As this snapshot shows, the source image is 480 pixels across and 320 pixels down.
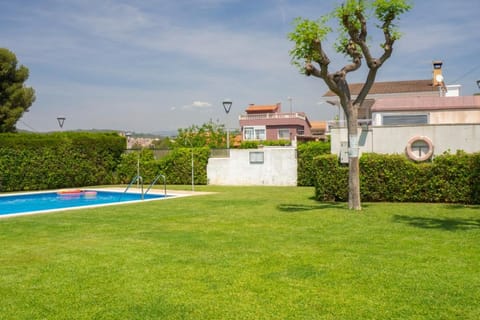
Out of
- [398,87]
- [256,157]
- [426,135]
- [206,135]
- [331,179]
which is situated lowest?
[331,179]

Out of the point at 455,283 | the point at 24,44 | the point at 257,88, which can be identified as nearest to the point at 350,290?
the point at 455,283

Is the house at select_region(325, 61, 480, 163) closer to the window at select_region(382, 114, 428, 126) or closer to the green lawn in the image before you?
the window at select_region(382, 114, 428, 126)

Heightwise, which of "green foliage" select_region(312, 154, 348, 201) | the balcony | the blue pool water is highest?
the balcony

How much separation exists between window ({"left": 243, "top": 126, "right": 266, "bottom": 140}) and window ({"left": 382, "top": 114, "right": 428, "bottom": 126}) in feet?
114

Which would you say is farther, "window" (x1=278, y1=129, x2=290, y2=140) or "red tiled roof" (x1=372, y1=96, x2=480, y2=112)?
"window" (x1=278, y1=129, x2=290, y2=140)

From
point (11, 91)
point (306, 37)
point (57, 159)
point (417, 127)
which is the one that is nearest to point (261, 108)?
point (11, 91)

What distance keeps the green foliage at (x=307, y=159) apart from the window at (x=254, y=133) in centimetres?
3092

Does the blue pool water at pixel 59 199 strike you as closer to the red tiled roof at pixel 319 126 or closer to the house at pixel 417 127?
the house at pixel 417 127

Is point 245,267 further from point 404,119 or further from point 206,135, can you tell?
point 206,135

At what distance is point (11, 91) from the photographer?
100.0ft

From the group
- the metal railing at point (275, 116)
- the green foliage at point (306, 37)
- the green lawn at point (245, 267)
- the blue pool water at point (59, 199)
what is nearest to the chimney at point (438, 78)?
the metal railing at point (275, 116)

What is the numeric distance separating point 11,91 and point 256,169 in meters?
18.4

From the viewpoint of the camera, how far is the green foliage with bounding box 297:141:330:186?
73.0 feet

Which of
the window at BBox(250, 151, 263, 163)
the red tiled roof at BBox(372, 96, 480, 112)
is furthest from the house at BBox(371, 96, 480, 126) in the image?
the window at BBox(250, 151, 263, 163)
